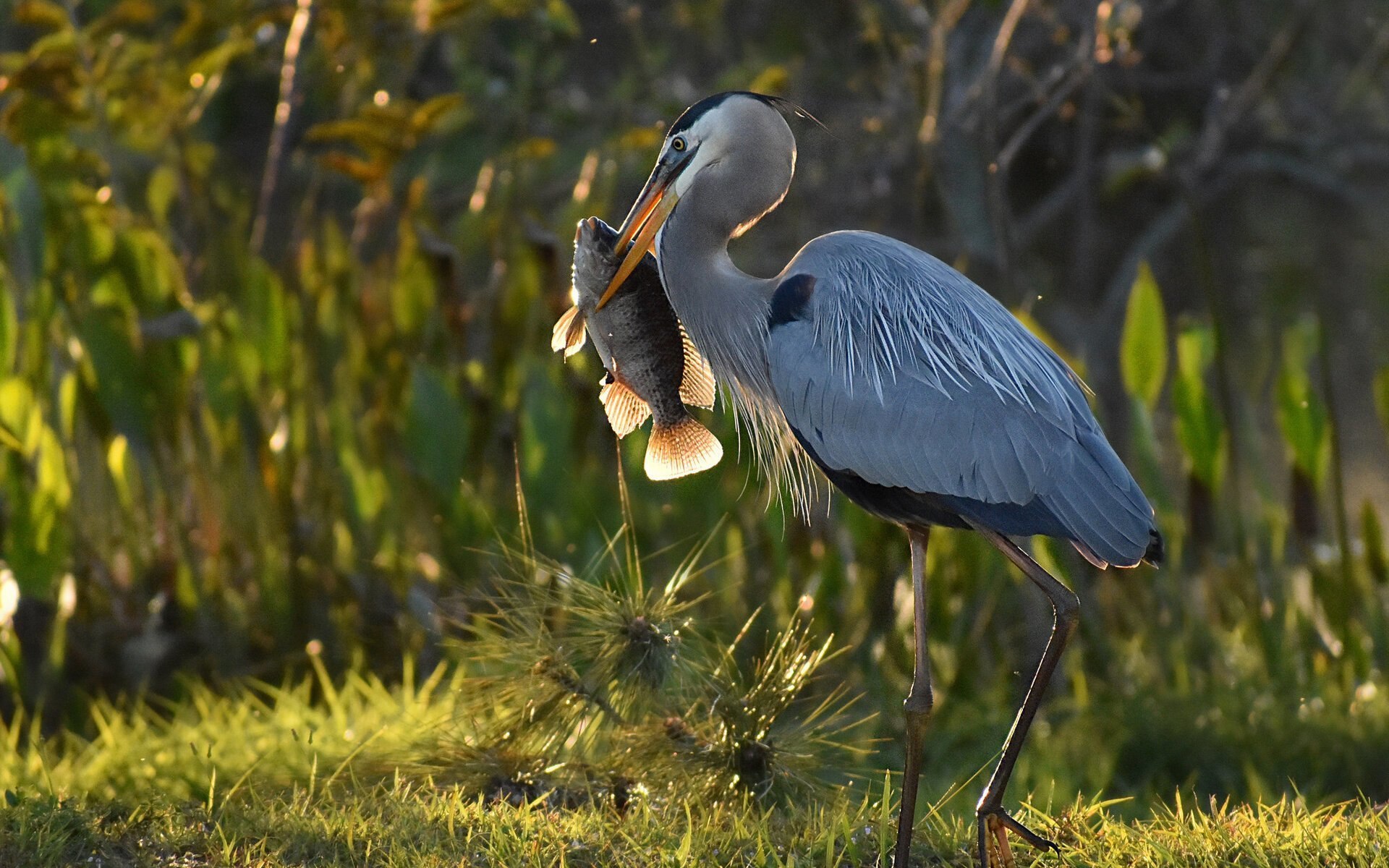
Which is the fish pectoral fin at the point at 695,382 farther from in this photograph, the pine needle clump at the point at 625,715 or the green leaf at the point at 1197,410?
the green leaf at the point at 1197,410

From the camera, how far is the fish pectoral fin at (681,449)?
3344mm

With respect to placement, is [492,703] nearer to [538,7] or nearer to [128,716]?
[128,716]

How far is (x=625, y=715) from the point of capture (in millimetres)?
3541

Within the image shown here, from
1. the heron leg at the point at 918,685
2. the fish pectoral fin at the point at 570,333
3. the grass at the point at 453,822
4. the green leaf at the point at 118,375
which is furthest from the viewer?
the green leaf at the point at 118,375

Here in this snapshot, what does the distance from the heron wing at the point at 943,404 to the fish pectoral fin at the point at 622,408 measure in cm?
37

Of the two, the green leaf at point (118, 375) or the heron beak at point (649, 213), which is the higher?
the heron beak at point (649, 213)

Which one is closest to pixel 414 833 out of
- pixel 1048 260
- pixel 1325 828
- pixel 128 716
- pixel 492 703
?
pixel 492 703

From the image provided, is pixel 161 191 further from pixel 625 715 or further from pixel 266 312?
pixel 625 715

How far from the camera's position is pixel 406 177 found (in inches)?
339

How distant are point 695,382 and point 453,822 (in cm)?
109

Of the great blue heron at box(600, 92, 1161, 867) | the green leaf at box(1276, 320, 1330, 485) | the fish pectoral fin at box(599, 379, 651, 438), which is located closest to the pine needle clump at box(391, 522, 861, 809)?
the fish pectoral fin at box(599, 379, 651, 438)

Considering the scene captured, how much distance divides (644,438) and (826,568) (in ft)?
2.28

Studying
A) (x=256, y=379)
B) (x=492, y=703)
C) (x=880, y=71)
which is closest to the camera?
(x=492, y=703)

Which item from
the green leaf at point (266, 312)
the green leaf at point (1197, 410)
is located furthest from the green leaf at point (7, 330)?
the green leaf at point (1197, 410)
